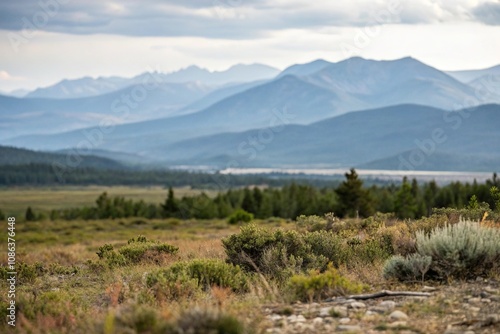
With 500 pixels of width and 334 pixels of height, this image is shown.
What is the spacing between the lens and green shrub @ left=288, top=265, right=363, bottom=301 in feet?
31.3

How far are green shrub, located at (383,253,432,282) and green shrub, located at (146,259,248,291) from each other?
2562 millimetres

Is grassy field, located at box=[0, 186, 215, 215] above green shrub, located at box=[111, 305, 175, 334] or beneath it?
beneath

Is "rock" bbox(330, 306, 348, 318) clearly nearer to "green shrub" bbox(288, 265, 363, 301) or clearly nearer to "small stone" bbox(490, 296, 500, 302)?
"green shrub" bbox(288, 265, 363, 301)

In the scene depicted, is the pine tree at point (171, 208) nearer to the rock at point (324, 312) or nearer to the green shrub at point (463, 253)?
the green shrub at point (463, 253)

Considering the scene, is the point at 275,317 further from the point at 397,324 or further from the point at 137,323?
the point at 137,323

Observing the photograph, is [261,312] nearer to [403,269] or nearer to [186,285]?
[186,285]

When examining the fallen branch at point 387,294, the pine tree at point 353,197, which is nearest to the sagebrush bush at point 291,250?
the fallen branch at point 387,294

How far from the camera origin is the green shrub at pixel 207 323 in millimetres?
6340

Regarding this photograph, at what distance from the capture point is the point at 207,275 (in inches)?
457

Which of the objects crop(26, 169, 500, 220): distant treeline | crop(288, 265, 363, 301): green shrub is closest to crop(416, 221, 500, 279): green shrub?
crop(288, 265, 363, 301): green shrub

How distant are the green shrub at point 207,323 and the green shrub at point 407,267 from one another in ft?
15.5

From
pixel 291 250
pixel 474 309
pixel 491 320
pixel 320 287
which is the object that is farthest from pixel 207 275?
pixel 491 320

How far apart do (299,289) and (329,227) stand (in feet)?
30.4

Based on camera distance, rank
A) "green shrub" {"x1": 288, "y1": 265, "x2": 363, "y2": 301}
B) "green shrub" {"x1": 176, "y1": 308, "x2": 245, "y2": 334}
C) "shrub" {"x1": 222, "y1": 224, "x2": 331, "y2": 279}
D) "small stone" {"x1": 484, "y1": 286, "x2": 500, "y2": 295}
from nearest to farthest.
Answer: "green shrub" {"x1": 176, "y1": 308, "x2": 245, "y2": 334}, "small stone" {"x1": 484, "y1": 286, "x2": 500, "y2": 295}, "green shrub" {"x1": 288, "y1": 265, "x2": 363, "y2": 301}, "shrub" {"x1": 222, "y1": 224, "x2": 331, "y2": 279}
